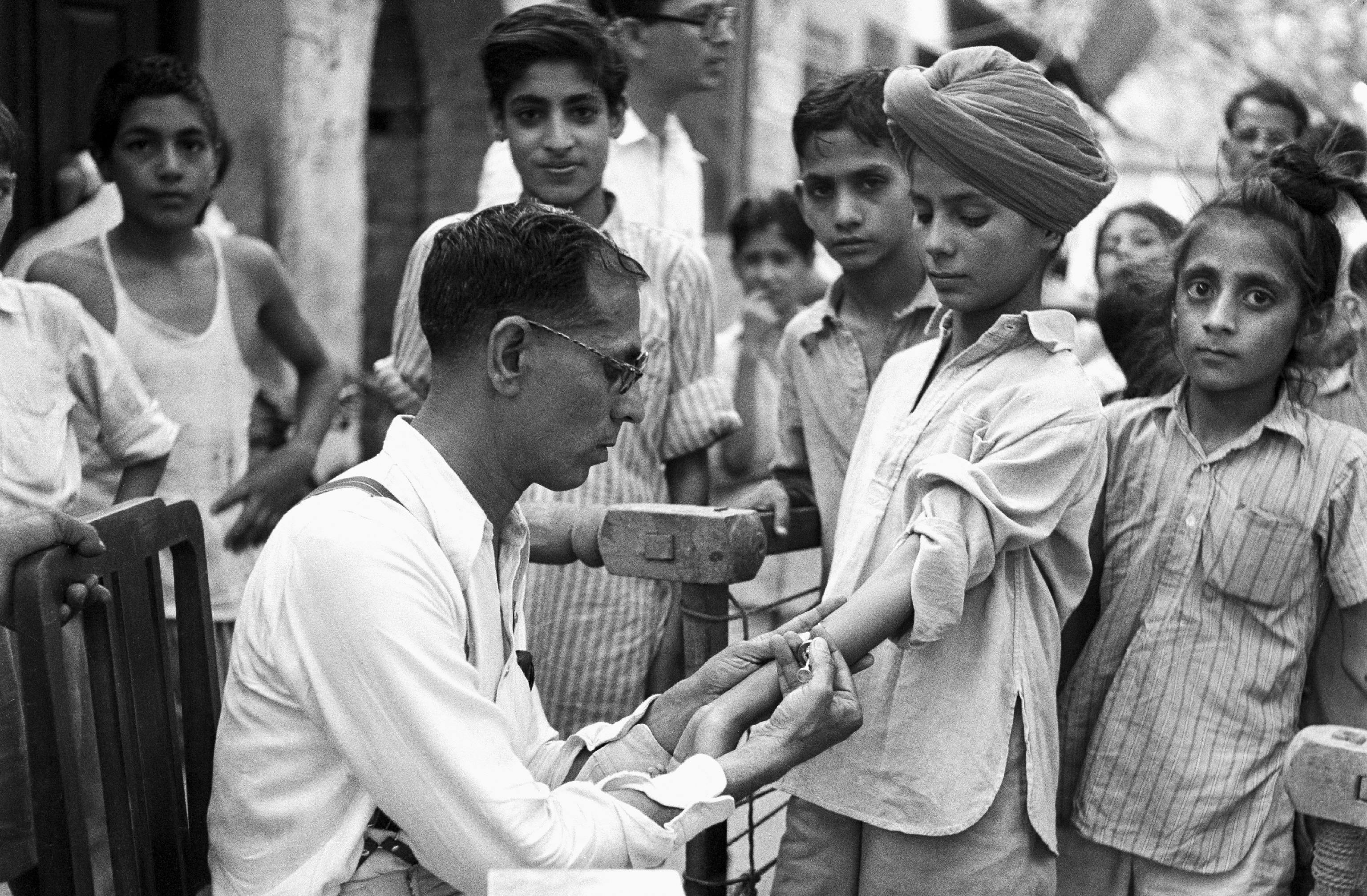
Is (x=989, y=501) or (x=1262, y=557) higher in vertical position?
(x=989, y=501)

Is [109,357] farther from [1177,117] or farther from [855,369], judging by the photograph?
[1177,117]

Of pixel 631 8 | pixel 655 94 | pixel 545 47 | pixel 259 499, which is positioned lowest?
pixel 259 499

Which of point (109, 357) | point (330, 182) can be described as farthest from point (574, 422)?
point (330, 182)

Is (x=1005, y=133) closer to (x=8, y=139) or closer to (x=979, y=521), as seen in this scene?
(x=979, y=521)

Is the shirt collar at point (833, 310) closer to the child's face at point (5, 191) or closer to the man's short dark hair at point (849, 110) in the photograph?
the man's short dark hair at point (849, 110)

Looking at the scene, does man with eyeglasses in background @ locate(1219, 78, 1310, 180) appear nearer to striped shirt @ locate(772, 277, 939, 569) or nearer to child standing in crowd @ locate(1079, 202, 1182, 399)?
child standing in crowd @ locate(1079, 202, 1182, 399)

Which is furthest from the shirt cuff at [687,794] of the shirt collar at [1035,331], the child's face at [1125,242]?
the child's face at [1125,242]

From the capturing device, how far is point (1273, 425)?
2.73 metres

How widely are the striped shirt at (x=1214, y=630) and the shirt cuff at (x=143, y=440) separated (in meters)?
2.05

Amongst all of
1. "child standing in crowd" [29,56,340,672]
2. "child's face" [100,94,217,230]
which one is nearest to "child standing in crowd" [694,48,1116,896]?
"child standing in crowd" [29,56,340,672]

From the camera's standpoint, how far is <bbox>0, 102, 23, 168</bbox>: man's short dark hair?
9.85 ft

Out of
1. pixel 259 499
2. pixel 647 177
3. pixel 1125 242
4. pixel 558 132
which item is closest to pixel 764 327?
pixel 1125 242

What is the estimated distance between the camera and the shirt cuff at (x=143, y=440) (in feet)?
11.5

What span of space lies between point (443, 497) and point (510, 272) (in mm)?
304
